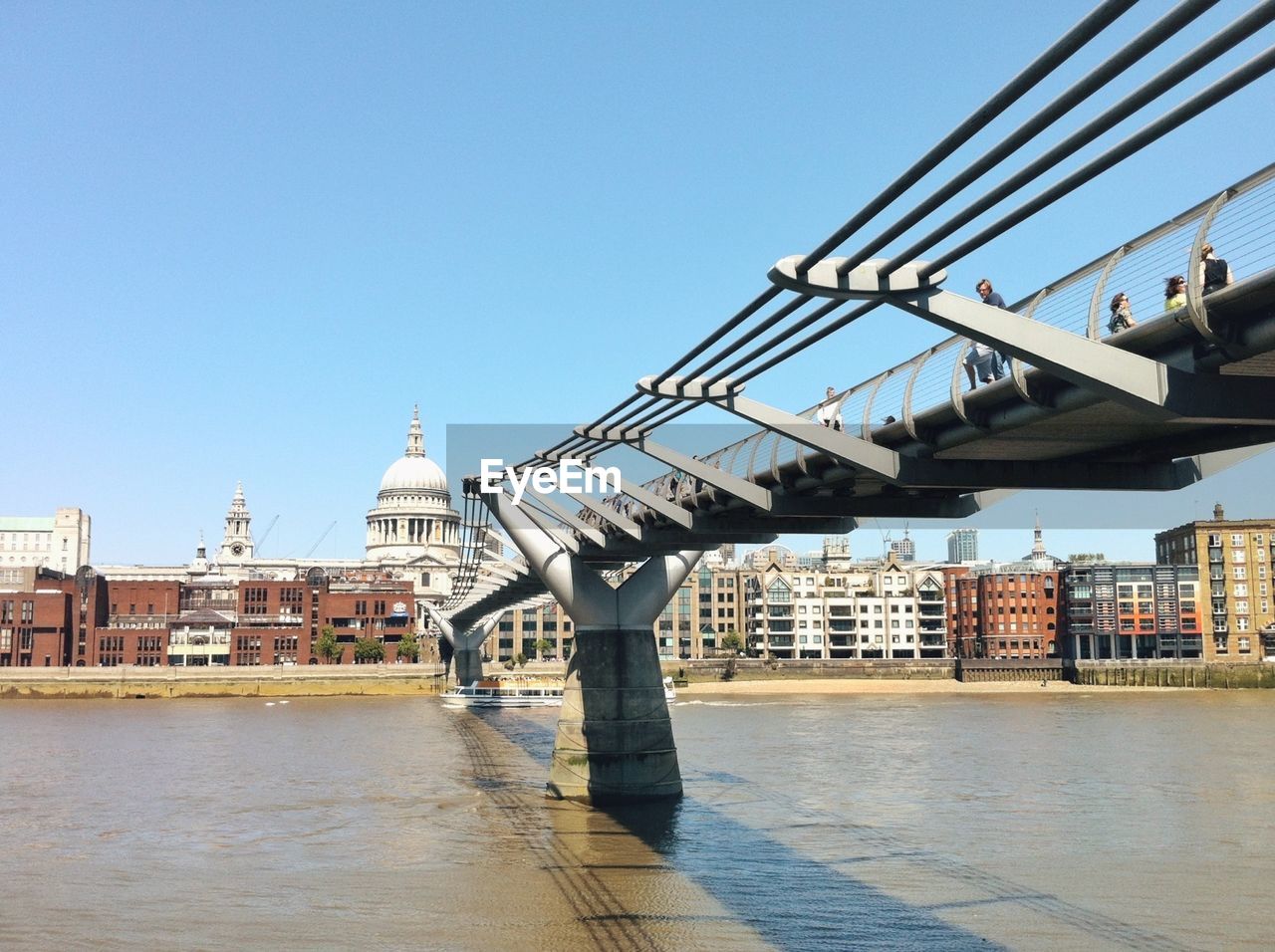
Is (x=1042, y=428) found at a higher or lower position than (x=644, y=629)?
higher

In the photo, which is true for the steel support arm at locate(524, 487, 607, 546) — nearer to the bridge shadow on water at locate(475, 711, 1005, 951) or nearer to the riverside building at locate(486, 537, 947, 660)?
the bridge shadow on water at locate(475, 711, 1005, 951)

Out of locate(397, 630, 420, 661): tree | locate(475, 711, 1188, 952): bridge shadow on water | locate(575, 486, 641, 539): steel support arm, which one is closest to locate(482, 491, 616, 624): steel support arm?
locate(575, 486, 641, 539): steel support arm

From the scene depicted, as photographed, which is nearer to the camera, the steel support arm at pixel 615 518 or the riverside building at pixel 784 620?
the steel support arm at pixel 615 518

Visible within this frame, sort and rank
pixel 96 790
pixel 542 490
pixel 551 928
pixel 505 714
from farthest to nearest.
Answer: pixel 505 714, pixel 96 790, pixel 542 490, pixel 551 928

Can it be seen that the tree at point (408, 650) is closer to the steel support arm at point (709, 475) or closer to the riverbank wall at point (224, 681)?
the riverbank wall at point (224, 681)

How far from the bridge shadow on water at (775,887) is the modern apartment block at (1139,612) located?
319 ft

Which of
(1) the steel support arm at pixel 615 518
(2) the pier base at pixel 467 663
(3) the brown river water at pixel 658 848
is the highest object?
(1) the steel support arm at pixel 615 518

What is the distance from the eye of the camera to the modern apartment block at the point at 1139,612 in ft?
397

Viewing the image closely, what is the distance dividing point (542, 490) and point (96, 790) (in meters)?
16.1

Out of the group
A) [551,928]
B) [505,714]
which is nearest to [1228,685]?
[505,714]

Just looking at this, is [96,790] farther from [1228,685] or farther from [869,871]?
[1228,685]

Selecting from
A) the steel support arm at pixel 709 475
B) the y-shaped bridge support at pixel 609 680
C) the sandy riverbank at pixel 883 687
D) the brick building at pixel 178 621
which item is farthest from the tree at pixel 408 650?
the steel support arm at pixel 709 475

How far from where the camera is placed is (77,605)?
117m

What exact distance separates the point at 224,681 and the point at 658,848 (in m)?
84.9
